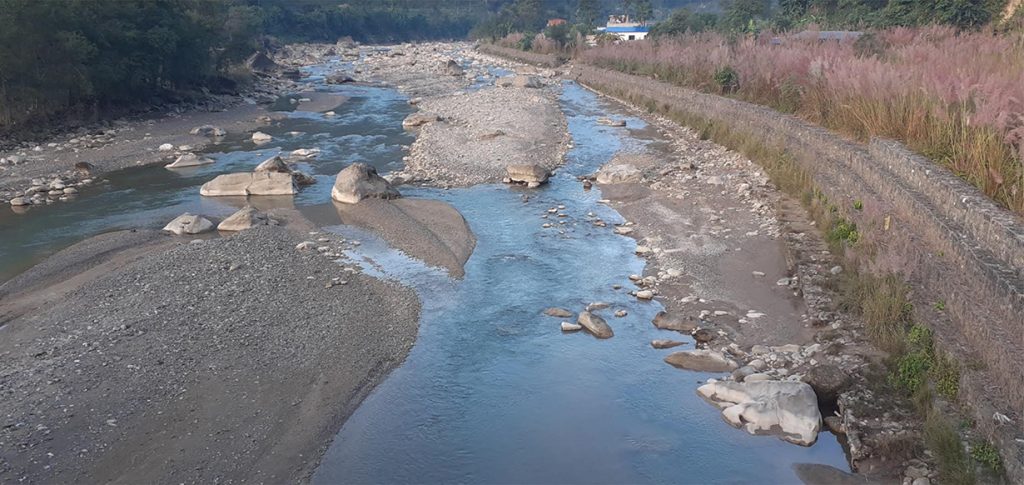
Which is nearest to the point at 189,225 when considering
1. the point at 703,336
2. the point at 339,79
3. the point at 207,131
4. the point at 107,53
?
the point at 703,336

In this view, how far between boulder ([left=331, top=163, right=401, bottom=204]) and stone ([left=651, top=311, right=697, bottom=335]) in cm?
836

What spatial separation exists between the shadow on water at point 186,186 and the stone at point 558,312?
26.5ft

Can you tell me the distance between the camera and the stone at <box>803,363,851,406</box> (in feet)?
26.6

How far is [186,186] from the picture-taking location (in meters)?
19.2

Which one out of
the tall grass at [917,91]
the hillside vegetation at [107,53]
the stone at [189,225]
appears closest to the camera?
the tall grass at [917,91]

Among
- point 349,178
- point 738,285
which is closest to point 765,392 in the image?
point 738,285

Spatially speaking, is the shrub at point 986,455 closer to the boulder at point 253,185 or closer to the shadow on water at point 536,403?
the shadow on water at point 536,403

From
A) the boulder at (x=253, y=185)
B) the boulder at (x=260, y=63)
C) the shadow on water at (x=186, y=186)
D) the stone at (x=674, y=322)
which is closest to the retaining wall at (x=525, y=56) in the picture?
the boulder at (x=260, y=63)

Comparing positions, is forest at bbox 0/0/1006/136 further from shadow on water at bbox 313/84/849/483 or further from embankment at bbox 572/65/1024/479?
shadow on water at bbox 313/84/849/483

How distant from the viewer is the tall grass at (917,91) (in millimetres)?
9430

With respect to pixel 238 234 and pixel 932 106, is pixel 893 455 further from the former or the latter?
pixel 238 234

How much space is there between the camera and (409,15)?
112938 mm

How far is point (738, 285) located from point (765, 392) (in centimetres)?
358

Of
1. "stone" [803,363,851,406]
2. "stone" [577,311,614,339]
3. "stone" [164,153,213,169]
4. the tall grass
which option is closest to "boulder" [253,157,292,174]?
"stone" [164,153,213,169]
